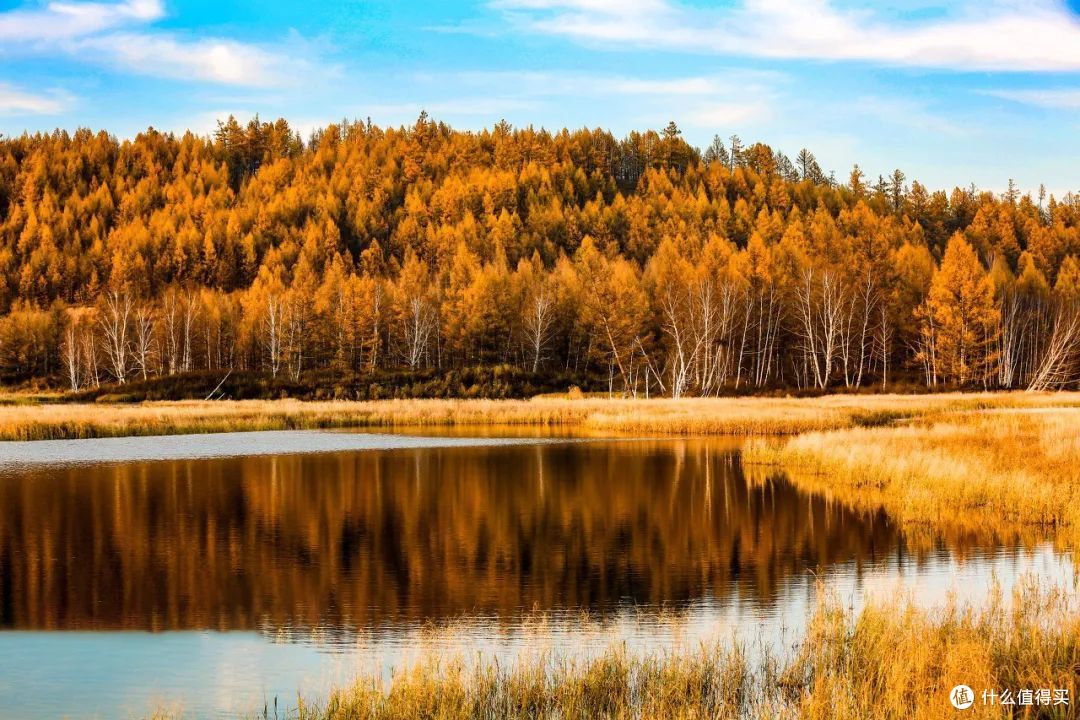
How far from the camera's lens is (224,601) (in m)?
15.9

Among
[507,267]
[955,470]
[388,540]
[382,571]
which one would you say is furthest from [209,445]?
[507,267]

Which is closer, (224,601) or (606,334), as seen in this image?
(224,601)

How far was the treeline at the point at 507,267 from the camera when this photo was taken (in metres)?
83.1

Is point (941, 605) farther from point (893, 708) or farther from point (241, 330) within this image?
point (241, 330)

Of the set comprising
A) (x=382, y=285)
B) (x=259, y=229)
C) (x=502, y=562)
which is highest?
(x=259, y=229)

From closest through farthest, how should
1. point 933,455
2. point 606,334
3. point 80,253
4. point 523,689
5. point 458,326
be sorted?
point 523,689 < point 933,455 < point 606,334 < point 458,326 < point 80,253

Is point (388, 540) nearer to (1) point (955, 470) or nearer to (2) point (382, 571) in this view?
(2) point (382, 571)

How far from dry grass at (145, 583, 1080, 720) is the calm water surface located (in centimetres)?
101

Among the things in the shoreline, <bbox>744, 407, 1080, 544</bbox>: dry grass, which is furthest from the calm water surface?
the shoreline

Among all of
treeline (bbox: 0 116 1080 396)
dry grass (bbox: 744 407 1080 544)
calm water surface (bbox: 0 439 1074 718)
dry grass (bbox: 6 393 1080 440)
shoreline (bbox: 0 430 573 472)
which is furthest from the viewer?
treeline (bbox: 0 116 1080 396)

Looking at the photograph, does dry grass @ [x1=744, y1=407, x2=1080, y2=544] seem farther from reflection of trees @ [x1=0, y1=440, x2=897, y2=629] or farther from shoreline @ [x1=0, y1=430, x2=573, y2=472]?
shoreline @ [x1=0, y1=430, x2=573, y2=472]

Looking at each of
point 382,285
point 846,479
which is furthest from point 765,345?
point 846,479

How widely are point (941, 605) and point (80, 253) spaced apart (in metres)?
139

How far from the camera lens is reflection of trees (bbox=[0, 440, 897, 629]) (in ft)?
51.9
